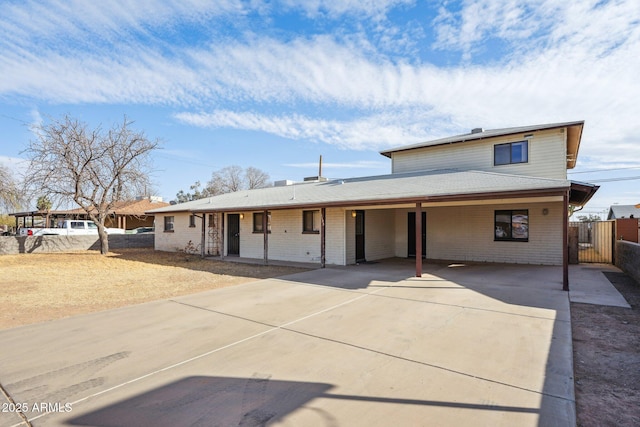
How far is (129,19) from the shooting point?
11.0 m

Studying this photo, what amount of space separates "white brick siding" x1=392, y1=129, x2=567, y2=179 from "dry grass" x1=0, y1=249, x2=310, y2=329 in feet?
26.6

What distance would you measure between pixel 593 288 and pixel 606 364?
530 centimetres

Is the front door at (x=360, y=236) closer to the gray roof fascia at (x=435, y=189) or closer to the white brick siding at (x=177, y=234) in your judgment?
the gray roof fascia at (x=435, y=189)

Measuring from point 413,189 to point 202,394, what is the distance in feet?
29.1

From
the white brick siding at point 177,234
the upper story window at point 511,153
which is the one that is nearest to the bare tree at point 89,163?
the white brick siding at point 177,234

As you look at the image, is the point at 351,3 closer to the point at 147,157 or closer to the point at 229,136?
the point at 147,157

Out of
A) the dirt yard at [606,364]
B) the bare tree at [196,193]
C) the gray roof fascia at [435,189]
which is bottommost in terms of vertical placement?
the dirt yard at [606,364]

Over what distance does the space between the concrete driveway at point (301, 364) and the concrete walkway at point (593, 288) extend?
636mm

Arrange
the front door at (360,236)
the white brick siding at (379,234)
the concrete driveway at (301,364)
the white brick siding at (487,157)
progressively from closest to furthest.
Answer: the concrete driveway at (301,364)
the white brick siding at (487,157)
the front door at (360,236)
the white brick siding at (379,234)

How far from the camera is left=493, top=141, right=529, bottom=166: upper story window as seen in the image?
12.6 m

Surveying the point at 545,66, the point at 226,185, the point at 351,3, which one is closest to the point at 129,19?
the point at 351,3

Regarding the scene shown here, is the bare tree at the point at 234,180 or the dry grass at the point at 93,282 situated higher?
the bare tree at the point at 234,180

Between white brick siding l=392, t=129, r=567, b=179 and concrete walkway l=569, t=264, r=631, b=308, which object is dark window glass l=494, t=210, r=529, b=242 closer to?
white brick siding l=392, t=129, r=567, b=179

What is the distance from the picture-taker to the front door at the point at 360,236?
13.3 m
